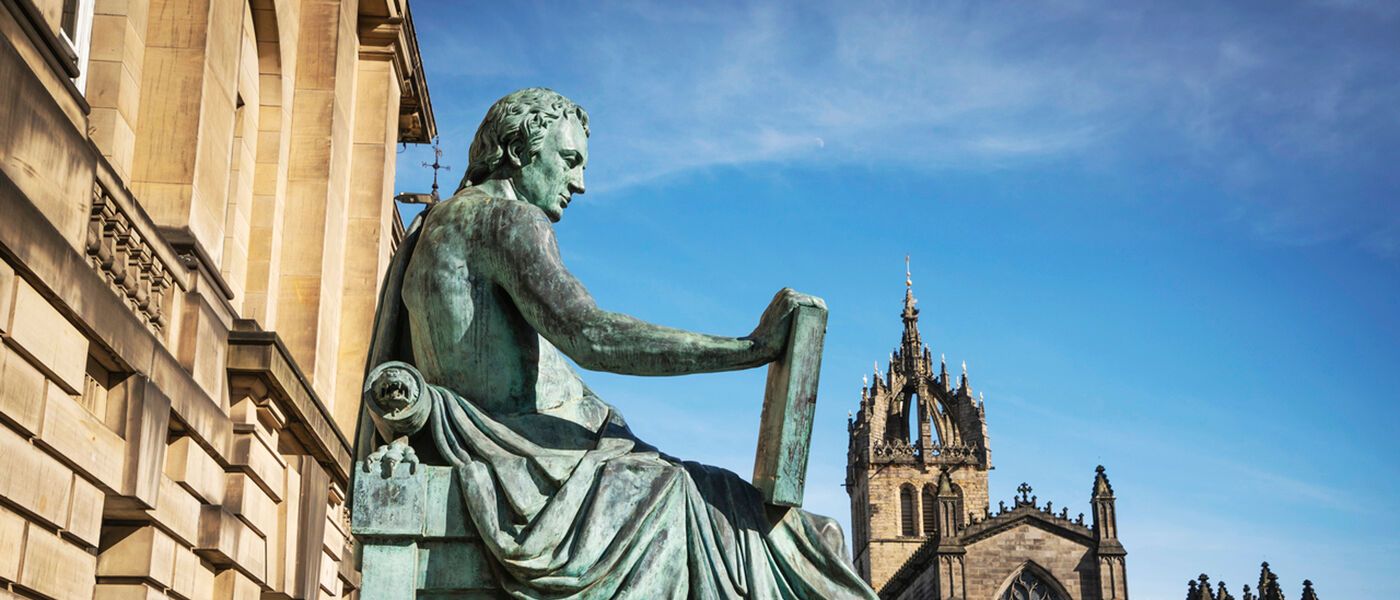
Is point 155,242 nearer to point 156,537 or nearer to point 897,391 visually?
point 156,537

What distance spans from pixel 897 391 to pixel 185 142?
309 feet

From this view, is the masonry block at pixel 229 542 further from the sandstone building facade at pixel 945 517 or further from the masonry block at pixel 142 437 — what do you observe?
the sandstone building facade at pixel 945 517

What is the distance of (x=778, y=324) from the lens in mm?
3461

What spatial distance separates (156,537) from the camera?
9.85 metres

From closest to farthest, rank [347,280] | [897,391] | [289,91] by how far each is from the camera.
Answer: [289,91] → [347,280] → [897,391]

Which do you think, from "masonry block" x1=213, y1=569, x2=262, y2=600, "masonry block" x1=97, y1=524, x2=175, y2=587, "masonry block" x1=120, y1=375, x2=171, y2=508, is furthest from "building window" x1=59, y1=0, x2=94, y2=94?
"masonry block" x1=213, y1=569, x2=262, y2=600

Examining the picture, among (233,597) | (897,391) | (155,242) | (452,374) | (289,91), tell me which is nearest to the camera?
(452,374)

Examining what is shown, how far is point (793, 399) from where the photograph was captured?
3441 mm

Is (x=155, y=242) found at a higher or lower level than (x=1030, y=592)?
lower

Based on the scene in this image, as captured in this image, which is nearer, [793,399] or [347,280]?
[793,399]

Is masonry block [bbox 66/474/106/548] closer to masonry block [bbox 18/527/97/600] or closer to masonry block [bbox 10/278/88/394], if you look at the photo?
masonry block [bbox 18/527/97/600]

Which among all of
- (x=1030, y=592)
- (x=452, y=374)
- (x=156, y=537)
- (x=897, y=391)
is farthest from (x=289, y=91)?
(x=897, y=391)

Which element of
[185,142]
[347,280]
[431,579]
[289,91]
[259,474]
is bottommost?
[431,579]

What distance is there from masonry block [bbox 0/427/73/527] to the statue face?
460 centimetres
